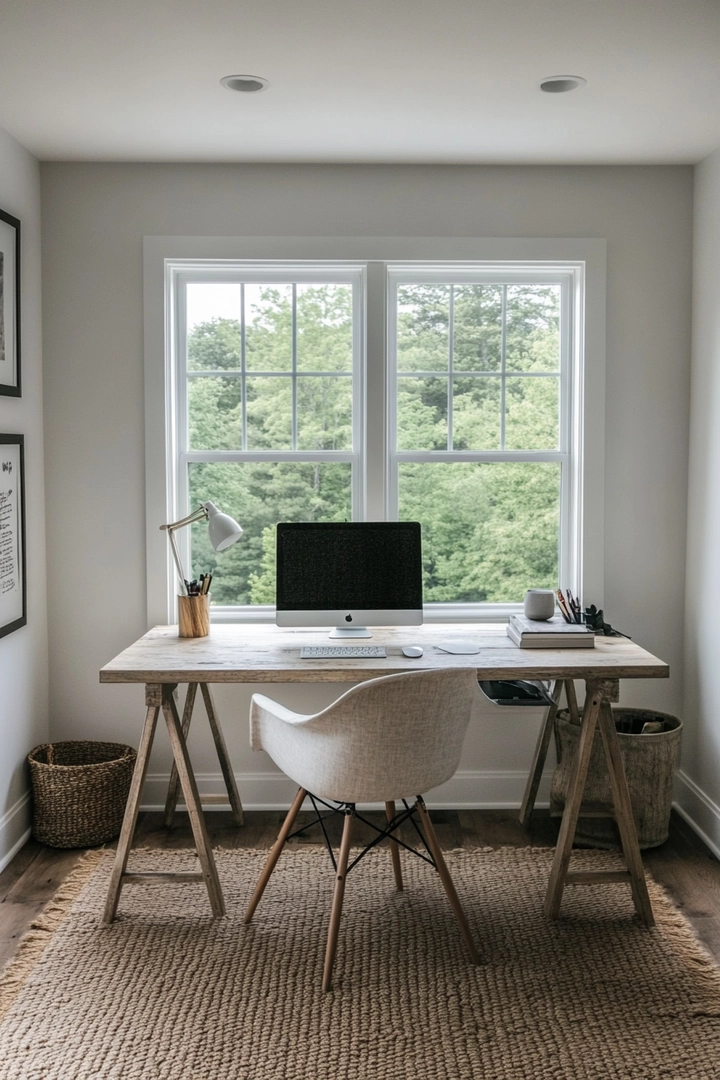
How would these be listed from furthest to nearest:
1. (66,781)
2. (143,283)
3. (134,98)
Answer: (143,283) < (66,781) < (134,98)

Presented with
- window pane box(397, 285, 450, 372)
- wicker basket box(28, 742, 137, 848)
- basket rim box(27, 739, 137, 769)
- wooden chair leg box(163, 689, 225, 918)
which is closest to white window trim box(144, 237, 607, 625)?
window pane box(397, 285, 450, 372)

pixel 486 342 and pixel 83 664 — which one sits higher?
pixel 486 342

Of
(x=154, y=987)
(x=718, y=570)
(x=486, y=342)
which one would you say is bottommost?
(x=154, y=987)

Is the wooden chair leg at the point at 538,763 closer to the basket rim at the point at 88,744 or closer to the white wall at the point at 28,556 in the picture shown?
the basket rim at the point at 88,744

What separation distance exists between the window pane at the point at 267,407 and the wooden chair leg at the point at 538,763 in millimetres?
1511

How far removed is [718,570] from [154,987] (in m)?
2.36

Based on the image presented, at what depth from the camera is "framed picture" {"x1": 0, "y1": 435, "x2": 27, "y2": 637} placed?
10.8 ft

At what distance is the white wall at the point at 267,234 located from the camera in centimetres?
368

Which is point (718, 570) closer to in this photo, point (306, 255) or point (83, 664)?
point (306, 255)

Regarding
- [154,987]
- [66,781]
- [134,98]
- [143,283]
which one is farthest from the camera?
[143,283]

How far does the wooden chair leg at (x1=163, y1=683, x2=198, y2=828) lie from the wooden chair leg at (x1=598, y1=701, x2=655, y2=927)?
58.4 inches

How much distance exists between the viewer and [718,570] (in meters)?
3.47

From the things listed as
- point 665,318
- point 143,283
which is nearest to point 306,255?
point 143,283

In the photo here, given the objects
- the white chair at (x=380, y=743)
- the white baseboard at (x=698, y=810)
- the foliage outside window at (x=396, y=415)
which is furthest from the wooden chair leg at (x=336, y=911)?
the white baseboard at (x=698, y=810)
